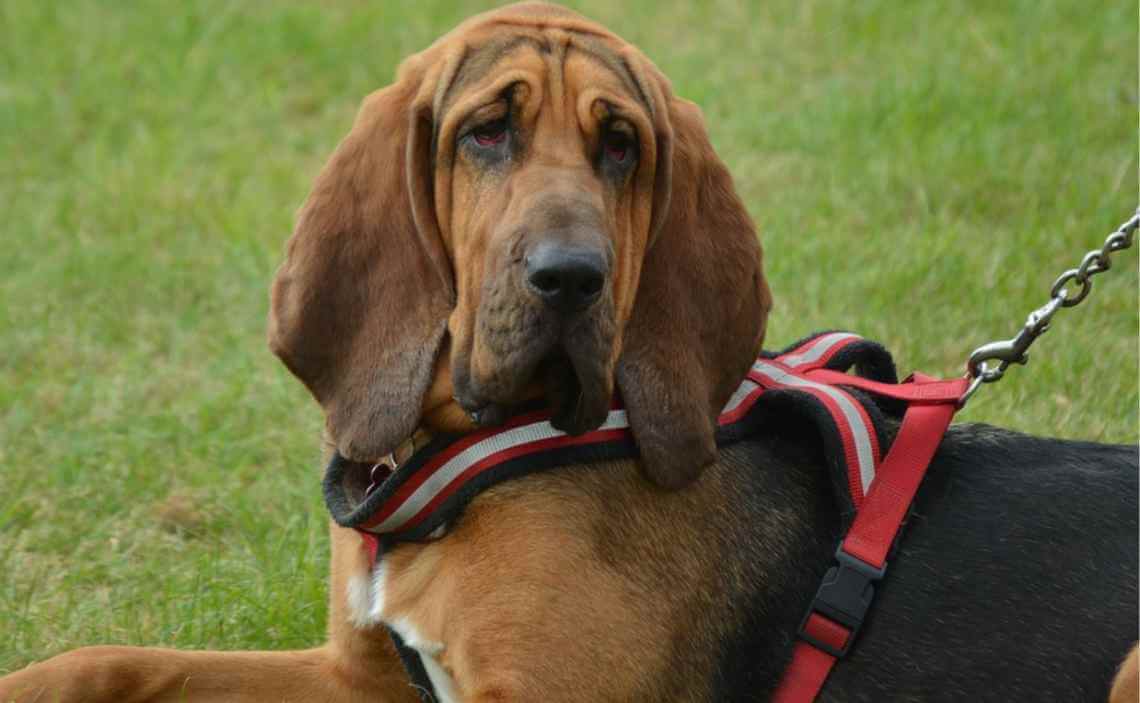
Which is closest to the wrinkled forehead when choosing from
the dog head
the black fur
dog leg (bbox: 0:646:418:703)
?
the dog head

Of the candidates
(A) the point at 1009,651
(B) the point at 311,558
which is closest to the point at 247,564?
(B) the point at 311,558

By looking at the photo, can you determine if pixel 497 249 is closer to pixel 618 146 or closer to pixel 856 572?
pixel 618 146

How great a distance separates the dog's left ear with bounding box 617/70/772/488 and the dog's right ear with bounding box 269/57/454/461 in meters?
0.50

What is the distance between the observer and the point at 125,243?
26.7 feet

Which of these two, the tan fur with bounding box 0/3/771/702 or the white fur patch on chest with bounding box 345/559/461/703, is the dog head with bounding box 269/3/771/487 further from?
the white fur patch on chest with bounding box 345/559/461/703

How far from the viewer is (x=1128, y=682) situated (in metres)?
3.78

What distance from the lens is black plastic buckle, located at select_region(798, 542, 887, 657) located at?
4004 millimetres

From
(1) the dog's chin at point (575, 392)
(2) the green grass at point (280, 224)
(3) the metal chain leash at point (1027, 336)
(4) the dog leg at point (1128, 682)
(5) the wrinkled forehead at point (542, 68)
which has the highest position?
(5) the wrinkled forehead at point (542, 68)

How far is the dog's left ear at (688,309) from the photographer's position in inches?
158

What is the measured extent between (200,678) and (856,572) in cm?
171

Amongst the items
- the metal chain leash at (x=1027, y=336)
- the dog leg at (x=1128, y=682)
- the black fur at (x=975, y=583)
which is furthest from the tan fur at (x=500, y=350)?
the dog leg at (x=1128, y=682)

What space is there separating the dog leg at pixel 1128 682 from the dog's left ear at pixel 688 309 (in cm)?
105

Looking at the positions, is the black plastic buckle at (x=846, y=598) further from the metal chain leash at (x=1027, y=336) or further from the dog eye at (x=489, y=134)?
the dog eye at (x=489, y=134)

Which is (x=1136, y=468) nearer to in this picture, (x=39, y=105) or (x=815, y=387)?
(x=815, y=387)
